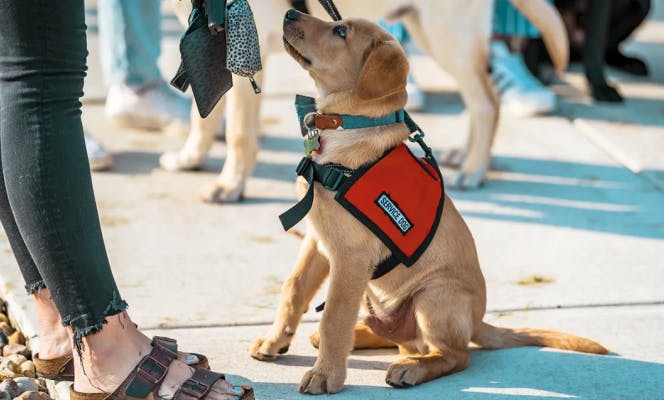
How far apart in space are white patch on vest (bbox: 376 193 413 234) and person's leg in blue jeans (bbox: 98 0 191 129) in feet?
8.35

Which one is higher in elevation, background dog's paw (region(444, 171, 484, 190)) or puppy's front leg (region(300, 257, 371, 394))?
puppy's front leg (region(300, 257, 371, 394))

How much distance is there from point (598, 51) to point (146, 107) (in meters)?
2.56

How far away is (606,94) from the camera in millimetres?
5957

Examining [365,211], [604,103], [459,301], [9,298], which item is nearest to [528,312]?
[459,301]

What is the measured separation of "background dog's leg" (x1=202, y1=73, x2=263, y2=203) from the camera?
435cm

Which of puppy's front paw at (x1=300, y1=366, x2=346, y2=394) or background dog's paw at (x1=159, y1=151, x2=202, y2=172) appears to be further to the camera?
background dog's paw at (x1=159, y1=151, x2=202, y2=172)

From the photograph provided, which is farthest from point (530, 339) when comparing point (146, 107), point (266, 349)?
point (146, 107)

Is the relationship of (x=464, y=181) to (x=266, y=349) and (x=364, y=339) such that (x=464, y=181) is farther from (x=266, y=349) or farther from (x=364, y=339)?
(x=266, y=349)

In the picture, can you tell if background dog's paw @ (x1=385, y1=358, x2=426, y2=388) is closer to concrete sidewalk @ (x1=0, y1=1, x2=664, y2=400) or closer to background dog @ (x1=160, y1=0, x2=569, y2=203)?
concrete sidewalk @ (x1=0, y1=1, x2=664, y2=400)

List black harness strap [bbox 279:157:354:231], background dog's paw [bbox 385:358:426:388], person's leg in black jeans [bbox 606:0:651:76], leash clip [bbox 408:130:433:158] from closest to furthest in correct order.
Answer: black harness strap [bbox 279:157:354:231]
background dog's paw [bbox 385:358:426:388]
leash clip [bbox 408:130:433:158]
person's leg in black jeans [bbox 606:0:651:76]

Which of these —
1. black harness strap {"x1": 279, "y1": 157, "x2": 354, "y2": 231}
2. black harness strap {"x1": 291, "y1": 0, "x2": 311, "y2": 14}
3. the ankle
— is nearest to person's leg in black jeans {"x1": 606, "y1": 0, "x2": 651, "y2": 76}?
black harness strap {"x1": 291, "y1": 0, "x2": 311, "y2": 14}

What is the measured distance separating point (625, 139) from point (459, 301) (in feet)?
9.07

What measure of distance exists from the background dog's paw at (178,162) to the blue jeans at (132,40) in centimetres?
56

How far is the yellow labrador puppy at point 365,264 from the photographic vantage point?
2766 mm
